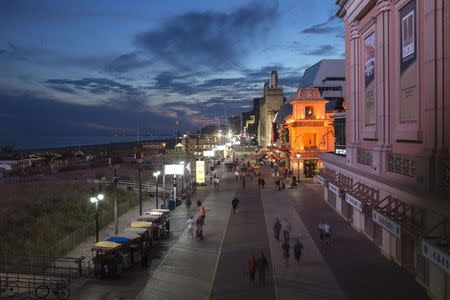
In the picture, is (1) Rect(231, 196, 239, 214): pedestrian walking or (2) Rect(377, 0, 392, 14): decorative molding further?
(1) Rect(231, 196, 239, 214): pedestrian walking

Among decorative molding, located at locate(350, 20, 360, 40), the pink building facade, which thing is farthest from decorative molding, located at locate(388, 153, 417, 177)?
decorative molding, located at locate(350, 20, 360, 40)

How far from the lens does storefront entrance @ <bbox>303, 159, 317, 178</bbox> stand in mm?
59375

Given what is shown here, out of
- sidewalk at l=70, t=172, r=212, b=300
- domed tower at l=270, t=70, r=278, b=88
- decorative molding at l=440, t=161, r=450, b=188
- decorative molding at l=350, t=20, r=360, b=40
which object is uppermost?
domed tower at l=270, t=70, r=278, b=88

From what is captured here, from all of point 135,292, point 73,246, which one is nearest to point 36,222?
point 73,246

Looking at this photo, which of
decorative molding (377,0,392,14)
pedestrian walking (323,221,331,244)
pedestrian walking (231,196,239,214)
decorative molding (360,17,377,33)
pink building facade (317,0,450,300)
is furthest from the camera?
pedestrian walking (231,196,239,214)

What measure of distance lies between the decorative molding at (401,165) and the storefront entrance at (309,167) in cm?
3853

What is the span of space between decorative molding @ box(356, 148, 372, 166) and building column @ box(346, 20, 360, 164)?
0.66 metres

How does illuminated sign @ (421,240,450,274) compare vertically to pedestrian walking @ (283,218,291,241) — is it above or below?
above

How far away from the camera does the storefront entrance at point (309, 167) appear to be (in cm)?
5938

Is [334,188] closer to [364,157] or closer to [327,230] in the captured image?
[364,157]

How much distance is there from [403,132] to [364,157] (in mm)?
6550

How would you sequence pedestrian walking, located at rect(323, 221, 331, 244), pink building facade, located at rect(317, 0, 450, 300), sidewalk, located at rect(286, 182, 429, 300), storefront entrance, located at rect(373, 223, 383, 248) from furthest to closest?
pedestrian walking, located at rect(323, 221, 331, 244) < storefront entrance, located at rect(373, 223, 383, 248) < sidewalk, located at rect(286, 182, 429, 300) < pink building facade, located at rect(317, 0, 450, 300)

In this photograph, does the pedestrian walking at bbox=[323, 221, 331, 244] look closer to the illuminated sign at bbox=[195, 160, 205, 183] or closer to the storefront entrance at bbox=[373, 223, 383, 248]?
the storefront entrance at bbox=[373, 223, 383, 248]

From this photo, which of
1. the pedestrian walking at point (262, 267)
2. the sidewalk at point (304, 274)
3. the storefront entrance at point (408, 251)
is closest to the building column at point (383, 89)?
the storefront entrance at point (408, 251)
